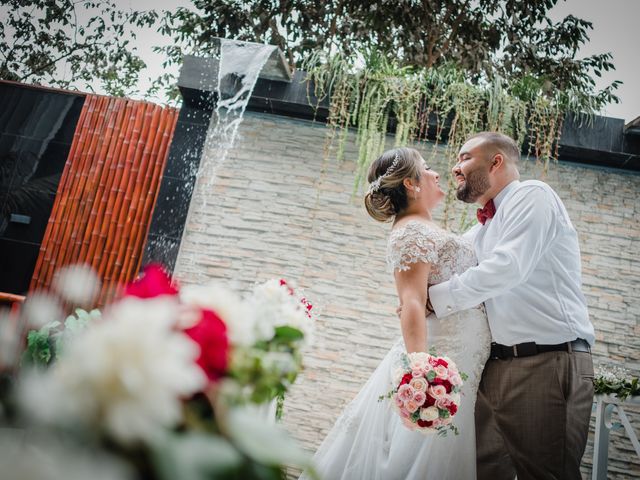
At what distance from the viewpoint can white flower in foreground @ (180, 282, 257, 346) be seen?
0.68 meters

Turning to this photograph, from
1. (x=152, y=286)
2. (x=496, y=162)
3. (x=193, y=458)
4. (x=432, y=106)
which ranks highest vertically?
(x=432, y=106)

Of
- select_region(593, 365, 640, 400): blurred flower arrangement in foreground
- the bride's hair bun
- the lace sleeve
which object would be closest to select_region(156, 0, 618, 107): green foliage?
the bride's hair bun

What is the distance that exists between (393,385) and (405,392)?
0.27m

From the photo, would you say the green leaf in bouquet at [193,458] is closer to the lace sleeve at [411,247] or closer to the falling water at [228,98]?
the lace sleeve at [411,247]

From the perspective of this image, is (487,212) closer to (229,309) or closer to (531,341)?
(531,341)

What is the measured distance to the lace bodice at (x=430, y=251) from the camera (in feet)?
7.39

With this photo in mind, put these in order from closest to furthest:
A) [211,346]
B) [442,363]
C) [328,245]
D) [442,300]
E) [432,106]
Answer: [211,346] → [442,363] → [442,300] → [432,106] → [328,245]

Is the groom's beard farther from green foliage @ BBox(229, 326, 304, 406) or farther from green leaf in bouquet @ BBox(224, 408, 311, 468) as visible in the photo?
green leaf in bouquet @ BBox(224, 408, 311, 468)

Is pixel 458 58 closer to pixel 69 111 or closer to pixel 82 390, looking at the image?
pixel 69 111

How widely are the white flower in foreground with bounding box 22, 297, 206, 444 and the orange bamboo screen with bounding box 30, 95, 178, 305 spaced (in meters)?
4.88

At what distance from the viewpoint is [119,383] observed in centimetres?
49

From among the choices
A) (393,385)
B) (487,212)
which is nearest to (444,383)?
(393,385)

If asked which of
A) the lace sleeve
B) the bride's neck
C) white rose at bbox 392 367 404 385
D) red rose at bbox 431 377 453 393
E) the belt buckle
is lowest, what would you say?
white rose at bbox 392 367 404 385

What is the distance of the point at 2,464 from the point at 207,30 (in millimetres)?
8196
